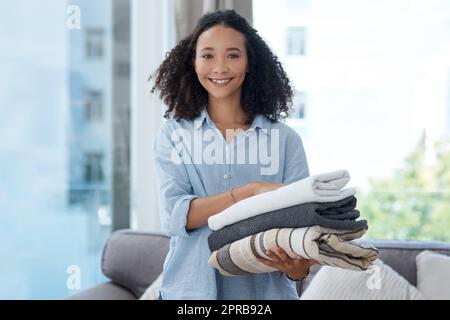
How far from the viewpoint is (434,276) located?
1.11m

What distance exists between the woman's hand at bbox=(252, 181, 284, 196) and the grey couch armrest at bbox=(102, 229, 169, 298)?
81 centimetres

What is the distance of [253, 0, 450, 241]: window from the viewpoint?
1.40m

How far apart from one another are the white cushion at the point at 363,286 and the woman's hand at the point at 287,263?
24.5 inches

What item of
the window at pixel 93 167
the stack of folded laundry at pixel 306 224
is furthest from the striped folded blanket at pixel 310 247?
the window at pixel 93 167

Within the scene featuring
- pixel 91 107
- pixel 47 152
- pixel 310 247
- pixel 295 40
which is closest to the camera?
pixel 310 247

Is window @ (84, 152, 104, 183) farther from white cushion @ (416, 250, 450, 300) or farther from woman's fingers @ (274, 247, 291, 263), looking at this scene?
woman's fingers @ (274, 247, 291, 263)

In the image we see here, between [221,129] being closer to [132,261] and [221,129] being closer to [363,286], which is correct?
[363,286]

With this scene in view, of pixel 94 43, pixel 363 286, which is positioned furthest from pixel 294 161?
pixel 94 43

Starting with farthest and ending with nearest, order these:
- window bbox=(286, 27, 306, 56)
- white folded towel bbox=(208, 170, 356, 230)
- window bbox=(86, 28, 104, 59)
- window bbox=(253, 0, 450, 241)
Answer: window bbox=(253, 0, 450, 241) < window bbox=(86, 28, 104, 59) < window bbox=(286, 27, 306, 56) < white folded towel bbox=(208, 170, 356, 230)

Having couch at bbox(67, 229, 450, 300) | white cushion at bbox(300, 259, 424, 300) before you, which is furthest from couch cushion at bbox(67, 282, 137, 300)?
white cushion at bbox(300, 259, 424, 300)

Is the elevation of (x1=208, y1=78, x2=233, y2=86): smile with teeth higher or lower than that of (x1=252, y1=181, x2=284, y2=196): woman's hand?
higher

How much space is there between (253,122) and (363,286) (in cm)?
69

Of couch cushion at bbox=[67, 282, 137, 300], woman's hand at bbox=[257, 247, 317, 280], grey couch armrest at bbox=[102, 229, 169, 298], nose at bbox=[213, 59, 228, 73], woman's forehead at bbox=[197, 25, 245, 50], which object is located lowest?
couch cushion at bbox=[67, 282, 137, 300]
